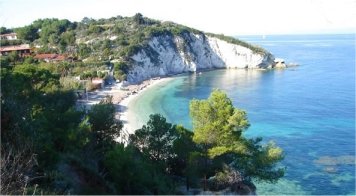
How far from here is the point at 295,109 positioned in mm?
48344

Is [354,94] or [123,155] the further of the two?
[354,94]

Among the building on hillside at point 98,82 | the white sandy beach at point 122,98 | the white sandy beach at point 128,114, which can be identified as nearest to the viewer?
the white sandy beach at point 128,114

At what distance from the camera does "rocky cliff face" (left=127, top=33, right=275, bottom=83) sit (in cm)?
7475

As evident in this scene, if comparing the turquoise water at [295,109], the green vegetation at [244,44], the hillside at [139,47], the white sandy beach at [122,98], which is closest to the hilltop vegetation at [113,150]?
the turquoise water at [295,109]

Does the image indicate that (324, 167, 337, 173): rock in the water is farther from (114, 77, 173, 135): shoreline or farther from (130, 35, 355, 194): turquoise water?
(114, 77, 173, 135): shoreline

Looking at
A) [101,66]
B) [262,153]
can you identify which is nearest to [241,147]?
[262,153]

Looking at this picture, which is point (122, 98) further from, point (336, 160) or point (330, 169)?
point (330, 169)

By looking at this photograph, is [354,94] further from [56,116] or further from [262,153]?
[56,116]

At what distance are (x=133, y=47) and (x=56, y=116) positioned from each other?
5537 centimetres

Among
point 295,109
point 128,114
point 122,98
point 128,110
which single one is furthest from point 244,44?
point 128,114

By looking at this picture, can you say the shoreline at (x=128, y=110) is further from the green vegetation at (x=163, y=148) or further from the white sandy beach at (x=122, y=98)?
the green vegetation at (x=163, y=148)

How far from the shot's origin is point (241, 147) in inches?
799

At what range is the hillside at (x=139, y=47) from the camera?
233 ft

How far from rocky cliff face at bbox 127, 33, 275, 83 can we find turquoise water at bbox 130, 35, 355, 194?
527 cm
